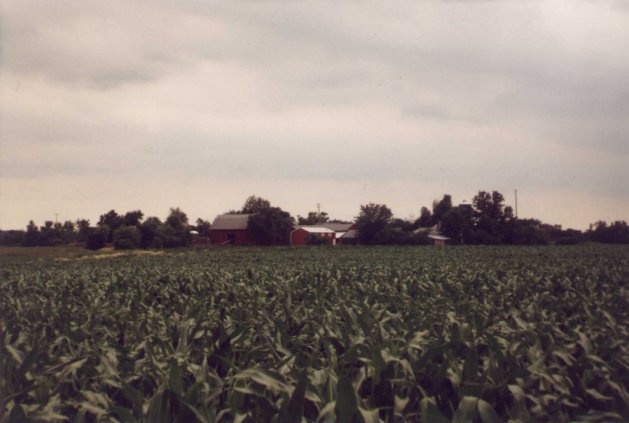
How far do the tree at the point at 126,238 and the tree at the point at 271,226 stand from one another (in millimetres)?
16980

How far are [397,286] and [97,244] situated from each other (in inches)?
1880

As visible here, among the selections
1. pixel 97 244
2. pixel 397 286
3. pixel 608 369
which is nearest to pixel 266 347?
pixel 608 369

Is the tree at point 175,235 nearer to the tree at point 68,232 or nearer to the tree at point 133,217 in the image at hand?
the tree at point 133,217

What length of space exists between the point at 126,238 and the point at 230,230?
81.6 feet

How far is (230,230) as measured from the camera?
7556 cm

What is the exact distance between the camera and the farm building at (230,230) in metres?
73.8

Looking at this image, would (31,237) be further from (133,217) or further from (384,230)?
(384,230)

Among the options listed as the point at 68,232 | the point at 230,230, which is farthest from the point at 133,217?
the point at 68,232

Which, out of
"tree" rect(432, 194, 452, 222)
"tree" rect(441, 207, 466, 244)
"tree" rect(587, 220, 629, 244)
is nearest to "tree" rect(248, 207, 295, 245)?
"tree" rect(441, 207, 466, 244)

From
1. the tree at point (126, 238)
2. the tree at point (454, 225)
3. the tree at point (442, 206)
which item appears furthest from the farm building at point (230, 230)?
the tree at point (442, 206)

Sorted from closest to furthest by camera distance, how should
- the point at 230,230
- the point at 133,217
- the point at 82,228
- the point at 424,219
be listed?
the point at 133,217, the point at 230,230, the point at 82,228, the point at 424,219

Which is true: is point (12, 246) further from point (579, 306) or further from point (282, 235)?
point (579, 306)

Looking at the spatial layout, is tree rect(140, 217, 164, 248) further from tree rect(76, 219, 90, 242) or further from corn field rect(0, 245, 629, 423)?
corn field rect(0, 245, 629, 423)

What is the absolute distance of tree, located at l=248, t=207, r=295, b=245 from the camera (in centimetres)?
6588
